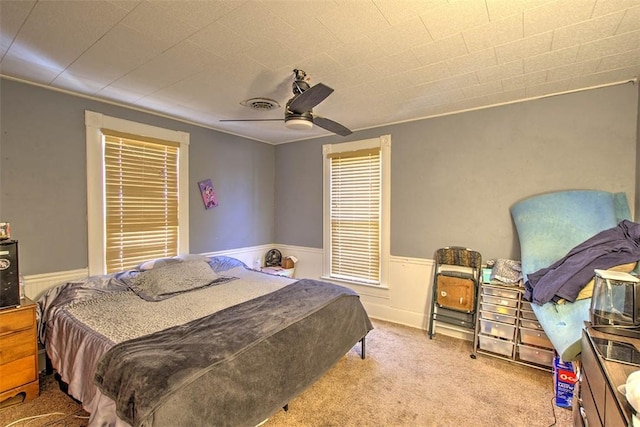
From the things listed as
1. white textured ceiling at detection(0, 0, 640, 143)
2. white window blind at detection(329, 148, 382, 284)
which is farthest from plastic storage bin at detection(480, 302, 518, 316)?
white textured ceiling at detection(0, 0, 640, 143)

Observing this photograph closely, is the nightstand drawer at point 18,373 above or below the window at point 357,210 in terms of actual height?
below

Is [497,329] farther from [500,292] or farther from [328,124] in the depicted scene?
[328,124]

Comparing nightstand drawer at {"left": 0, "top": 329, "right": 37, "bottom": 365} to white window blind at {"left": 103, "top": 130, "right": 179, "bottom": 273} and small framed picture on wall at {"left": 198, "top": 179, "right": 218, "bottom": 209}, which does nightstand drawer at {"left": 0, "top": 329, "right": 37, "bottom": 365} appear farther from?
small framed picture on wall at {"left": 198, "top": 179, "right": 218, "bottom": 209}

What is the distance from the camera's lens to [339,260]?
4262 mm

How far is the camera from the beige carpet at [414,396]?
6.58 ft

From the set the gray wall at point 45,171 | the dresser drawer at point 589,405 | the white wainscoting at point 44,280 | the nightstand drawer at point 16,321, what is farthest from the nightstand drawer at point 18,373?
the dresser drawer at point 589,405

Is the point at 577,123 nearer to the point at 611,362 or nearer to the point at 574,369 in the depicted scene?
the point at 574,369

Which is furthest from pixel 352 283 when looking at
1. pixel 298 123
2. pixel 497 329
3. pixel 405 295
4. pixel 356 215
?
pixel 298 123

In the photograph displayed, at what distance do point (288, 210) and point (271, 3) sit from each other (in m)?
3.43

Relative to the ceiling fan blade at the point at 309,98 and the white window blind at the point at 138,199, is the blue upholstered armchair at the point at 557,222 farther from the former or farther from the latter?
the white window blind at the point at 138,199

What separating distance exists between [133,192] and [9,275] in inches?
50.8

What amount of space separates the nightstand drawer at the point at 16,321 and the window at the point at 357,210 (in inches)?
125

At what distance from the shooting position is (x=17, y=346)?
82.9 inches

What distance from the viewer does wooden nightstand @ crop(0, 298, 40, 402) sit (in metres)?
2.04
